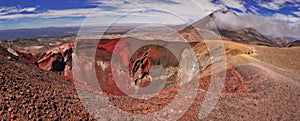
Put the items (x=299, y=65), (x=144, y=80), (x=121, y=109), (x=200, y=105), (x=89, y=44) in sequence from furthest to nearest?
(x=89, y=44) → (x=144, y=80) → (x=299, y=65) → (x=200, y=105) → (x=121, y=109)

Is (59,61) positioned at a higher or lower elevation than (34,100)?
lower

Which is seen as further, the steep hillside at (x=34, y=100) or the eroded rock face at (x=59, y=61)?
the eroded rock face at (x=59, y=61)

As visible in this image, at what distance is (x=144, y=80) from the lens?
128ft

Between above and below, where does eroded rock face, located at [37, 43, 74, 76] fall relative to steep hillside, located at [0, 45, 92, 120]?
below

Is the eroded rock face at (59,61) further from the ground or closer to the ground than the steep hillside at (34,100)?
closer to the ground

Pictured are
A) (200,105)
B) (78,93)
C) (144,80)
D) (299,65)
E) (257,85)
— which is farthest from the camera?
(144,80)

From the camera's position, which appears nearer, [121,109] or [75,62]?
[121,109]

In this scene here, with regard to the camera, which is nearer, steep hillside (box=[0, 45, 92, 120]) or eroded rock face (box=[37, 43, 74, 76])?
steep hillside (box=[0, 45, 92, 120])

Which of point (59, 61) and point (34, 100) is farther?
point (59, 61)

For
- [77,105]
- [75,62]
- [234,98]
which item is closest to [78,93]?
[77,105]

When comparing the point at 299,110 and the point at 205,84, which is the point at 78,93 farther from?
the point at 299,110

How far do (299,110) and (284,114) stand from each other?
1.05 meters

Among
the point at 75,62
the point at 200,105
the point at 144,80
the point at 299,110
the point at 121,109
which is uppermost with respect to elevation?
the point at 121,109

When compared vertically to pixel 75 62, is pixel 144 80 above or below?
below
